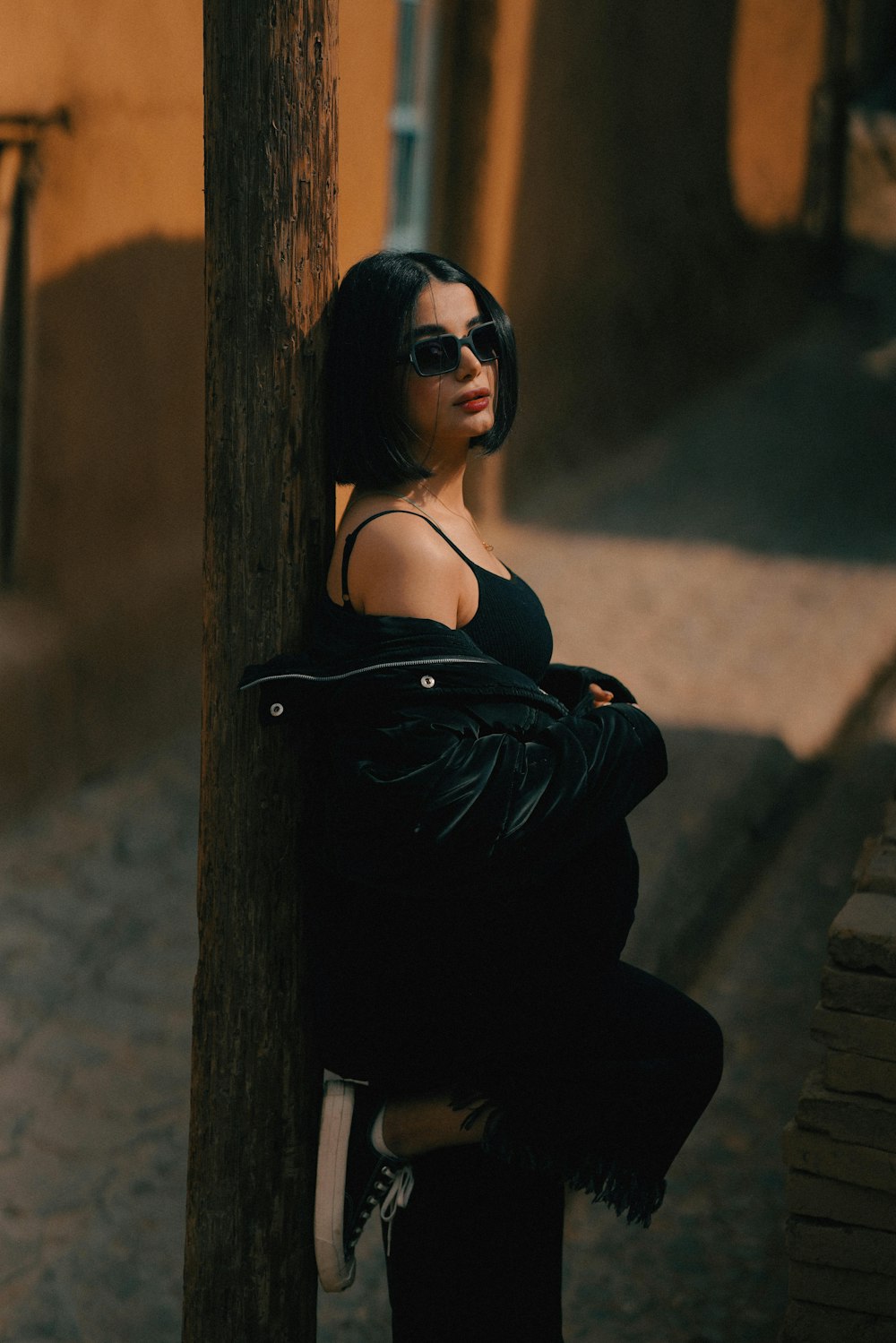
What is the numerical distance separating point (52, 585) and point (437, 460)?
2982 mm

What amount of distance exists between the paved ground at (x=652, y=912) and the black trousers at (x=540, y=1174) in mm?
865

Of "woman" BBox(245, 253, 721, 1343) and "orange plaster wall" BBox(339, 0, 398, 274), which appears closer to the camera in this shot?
"woman" BBox(245, 253, 721, 1343)

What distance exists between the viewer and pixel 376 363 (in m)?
2.27

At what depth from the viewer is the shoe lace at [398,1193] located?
2.35m

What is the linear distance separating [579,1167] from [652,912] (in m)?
2.21

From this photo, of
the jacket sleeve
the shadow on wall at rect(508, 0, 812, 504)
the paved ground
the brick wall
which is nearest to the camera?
the jacket sleeve

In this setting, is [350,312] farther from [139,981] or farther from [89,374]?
[89,374]

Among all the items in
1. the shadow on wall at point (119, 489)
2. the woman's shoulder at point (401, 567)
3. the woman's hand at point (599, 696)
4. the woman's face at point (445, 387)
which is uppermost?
the woman's face at point (445, 387)

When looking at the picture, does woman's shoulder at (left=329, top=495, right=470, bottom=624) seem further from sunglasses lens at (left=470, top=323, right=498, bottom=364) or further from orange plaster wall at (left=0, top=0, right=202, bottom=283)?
orange plaster wall at (left=0, top=0, right=202, bottom=283)

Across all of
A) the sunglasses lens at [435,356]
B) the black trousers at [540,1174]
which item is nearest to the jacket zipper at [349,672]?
the sunglasses lens at [435,356]

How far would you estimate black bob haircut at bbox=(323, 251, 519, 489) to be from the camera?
227 cm

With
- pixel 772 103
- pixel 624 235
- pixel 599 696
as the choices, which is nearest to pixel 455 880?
pixel 599 696

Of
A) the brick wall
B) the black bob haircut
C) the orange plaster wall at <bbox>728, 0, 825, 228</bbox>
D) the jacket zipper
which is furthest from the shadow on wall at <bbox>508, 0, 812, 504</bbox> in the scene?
the jacket zipper

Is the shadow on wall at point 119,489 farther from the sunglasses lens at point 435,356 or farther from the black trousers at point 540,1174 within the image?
the black trousers at point 540,1174
